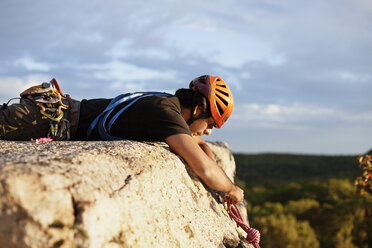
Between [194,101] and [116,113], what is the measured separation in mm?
877

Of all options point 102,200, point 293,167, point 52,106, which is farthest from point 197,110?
point 293,167

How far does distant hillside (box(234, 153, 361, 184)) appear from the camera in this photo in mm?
33688

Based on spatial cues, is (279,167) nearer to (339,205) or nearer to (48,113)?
(339,205)

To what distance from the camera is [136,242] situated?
270 centimetres

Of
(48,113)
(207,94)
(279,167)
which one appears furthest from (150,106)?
(279,167)

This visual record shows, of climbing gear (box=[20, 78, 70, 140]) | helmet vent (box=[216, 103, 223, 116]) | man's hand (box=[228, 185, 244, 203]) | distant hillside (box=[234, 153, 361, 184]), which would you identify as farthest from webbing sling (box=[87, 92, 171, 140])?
distant hillside (box=[234, 153, 361, 184])

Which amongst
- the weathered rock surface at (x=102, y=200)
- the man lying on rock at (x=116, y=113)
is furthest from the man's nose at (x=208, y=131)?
the weathered rock surface at (x=102, y=200)

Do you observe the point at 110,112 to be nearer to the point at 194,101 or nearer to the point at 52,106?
the point at 52,106

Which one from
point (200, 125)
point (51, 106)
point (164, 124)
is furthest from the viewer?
point (200, 125)

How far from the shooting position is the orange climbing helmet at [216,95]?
4641mm

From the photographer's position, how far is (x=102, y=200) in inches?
98.3

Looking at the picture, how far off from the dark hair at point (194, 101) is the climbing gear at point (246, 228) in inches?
39.7

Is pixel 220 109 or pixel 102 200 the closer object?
pixel 102 200

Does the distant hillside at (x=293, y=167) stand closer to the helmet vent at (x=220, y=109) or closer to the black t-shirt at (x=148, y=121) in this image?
the helmet vent at (x=220, y=109)
